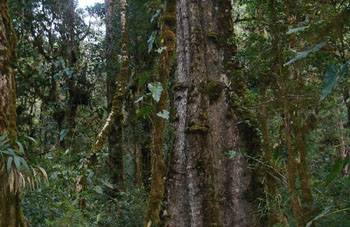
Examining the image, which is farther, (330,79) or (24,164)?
(24,164)

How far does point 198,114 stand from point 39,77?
27.4 ft

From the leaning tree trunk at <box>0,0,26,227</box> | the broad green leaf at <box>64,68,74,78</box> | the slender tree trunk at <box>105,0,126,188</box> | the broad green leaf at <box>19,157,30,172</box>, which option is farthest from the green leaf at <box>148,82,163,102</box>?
the broad green leaf at <box>64,68,74,78</box>

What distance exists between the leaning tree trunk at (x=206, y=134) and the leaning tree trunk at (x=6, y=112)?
1.82 m

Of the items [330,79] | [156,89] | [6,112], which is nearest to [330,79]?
[330,79]

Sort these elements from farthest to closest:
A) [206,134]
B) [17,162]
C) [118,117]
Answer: [118,117]
[17,162]
[206,134]

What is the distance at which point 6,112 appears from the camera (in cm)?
432

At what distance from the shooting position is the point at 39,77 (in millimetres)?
10945

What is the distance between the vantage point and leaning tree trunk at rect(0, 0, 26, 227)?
4062 millimetres

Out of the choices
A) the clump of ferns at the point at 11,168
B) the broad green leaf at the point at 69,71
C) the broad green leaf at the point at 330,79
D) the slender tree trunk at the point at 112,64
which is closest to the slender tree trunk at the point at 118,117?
the slender tree trunk at the point at 112,64

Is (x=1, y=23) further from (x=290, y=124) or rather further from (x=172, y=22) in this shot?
(x=290, y=124)

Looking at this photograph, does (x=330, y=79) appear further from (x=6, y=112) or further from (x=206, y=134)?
(x=6, y=112)

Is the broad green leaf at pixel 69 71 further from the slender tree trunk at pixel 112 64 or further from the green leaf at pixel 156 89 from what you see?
the green leaf at pixel 156 89

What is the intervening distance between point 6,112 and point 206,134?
238 centimetres

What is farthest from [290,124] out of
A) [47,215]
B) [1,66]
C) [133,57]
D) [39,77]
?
[39,77]
